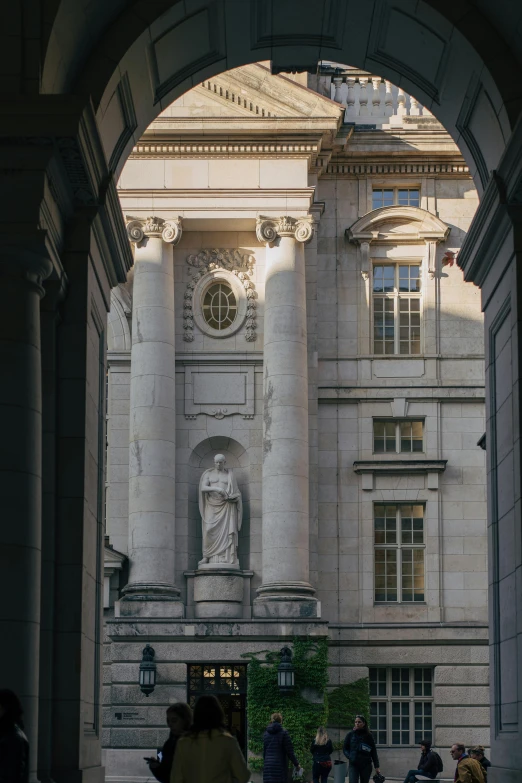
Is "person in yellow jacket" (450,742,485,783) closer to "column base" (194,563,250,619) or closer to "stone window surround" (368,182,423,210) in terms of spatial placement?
"column base" (194,563,250,619)

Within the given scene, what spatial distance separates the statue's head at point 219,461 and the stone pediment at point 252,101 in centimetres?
983

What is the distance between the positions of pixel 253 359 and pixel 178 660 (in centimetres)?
911

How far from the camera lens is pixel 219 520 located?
42.7 m

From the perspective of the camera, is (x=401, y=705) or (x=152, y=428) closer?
(x=152, y=428)

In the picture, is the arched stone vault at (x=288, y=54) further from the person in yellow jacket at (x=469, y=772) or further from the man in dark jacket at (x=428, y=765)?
the man in dark jacket at (x=428, y=765)

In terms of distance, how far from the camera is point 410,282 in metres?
45.8

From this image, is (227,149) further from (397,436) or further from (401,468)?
(401,468)

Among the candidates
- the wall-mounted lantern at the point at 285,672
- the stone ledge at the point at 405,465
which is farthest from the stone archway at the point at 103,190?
the stone ledge at the point at 405,465

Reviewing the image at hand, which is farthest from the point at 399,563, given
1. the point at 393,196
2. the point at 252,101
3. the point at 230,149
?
the point at 252,101

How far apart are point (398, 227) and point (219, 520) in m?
10.6

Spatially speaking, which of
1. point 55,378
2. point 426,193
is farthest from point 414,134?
point 55,378

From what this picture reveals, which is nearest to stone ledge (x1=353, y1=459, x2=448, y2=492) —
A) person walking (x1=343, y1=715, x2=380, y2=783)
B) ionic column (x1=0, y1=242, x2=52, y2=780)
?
person walking (x1=343, y1=715, x2=380, y2=783)

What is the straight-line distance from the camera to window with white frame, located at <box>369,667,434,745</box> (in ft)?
140

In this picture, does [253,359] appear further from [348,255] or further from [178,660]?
[178,660]
